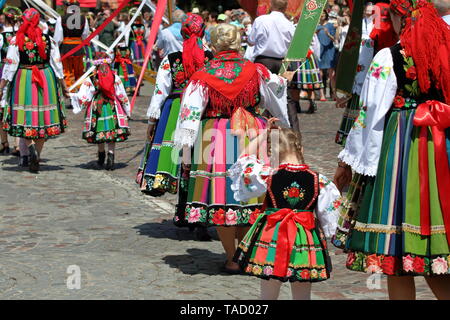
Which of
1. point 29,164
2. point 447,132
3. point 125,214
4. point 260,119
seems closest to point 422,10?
point 447,132

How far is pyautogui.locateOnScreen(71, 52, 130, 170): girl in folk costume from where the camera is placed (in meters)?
11.0

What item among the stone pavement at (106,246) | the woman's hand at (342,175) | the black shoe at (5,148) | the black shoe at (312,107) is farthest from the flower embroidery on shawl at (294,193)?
the black shoe at (312,107)

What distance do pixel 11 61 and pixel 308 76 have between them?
5.48 metres

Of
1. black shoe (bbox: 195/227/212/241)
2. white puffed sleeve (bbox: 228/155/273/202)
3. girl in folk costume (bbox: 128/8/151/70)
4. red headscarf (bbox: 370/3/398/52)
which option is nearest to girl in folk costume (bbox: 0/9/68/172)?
black shoe (bbox: 195/227/212/241)

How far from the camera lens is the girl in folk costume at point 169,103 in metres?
7.28

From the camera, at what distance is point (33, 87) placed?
1087cm

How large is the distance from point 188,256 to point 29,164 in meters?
4.61

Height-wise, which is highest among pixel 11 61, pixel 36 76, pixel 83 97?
pixel 11 61

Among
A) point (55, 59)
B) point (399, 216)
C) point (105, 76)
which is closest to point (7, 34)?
point (55, 59)

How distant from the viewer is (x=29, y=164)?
10906 mm

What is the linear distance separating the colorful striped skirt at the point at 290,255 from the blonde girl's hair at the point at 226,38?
1.72m

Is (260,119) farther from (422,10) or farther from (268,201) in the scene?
(422,10)

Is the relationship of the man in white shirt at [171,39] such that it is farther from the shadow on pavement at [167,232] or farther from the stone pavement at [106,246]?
the shadow on pavement at [167,232]

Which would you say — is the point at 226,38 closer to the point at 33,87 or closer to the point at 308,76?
the point at 33,87
